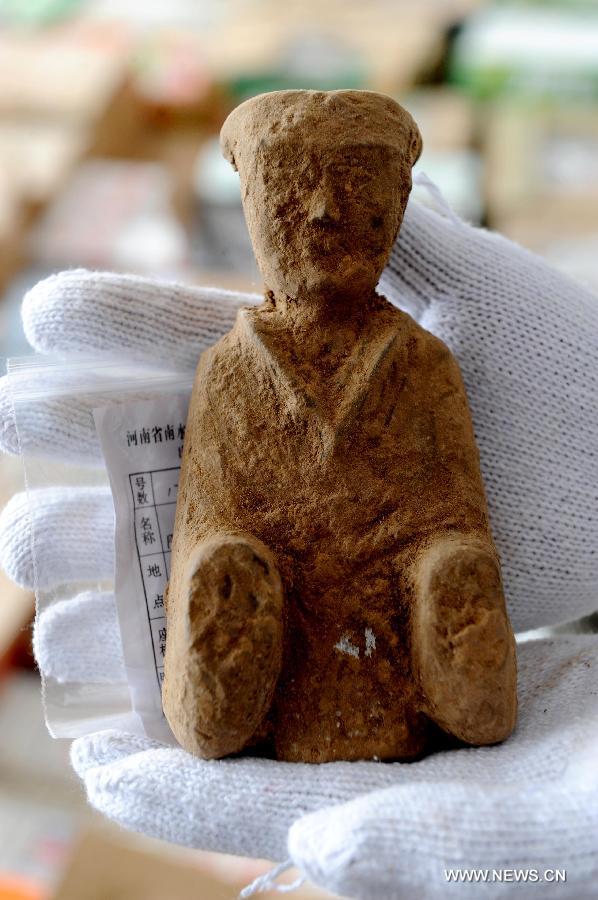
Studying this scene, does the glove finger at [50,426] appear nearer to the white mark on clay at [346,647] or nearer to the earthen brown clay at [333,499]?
the earthen brown clay at [333,499]

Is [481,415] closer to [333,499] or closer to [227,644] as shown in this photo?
[333,499]

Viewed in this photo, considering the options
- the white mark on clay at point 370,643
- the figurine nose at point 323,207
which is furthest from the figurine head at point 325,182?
the white mark on clay at point 370,643

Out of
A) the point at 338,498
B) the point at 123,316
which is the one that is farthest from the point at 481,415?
the point at 123,316

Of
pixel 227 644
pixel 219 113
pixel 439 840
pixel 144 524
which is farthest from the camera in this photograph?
pixel 219 113

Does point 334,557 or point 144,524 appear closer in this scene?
point 334,557

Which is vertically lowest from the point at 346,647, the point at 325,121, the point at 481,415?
the point at 346,647

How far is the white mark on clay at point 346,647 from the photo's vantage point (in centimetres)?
129

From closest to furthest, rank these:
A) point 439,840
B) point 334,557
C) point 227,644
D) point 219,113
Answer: point 439,840 → point 227,644 → point 334,557 → point 219,113

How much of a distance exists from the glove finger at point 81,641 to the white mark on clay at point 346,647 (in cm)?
46

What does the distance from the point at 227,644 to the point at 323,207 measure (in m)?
0.58

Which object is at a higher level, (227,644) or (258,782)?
(227,644)

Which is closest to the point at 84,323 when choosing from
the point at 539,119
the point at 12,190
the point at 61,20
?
the point at 12,190

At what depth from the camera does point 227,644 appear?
47.1 inches

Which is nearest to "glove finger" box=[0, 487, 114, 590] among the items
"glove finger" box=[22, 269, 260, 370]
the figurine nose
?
"glove finger" box=[22, 269, 260, 370]
